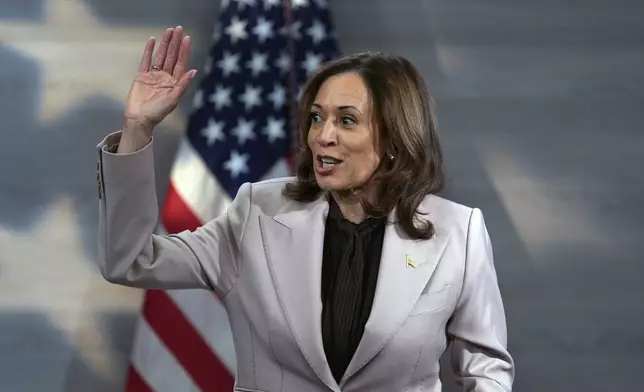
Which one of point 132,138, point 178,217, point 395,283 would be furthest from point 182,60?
point 178,217

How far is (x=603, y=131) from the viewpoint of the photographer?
7.77 ft

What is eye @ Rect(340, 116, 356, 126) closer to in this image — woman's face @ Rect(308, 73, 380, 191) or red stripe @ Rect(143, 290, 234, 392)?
woman's face @ Rect(308, 73, 380, 191)

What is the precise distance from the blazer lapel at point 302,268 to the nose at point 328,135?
0.45ft

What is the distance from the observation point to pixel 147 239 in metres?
1.34

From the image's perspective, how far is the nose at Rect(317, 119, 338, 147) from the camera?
143cm

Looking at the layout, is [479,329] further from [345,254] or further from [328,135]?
[328,135]

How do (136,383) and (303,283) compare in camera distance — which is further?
(136,383)

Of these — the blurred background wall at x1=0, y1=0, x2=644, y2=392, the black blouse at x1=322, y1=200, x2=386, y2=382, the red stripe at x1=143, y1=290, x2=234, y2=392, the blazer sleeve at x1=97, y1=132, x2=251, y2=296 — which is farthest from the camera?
the blurred background wall at x1=0, y1=0, x2=644, y2=392

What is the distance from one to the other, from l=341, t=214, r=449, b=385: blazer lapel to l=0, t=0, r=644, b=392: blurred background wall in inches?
35.2

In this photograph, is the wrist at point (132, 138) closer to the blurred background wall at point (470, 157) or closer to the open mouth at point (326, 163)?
the open mouth at point (326, 163)

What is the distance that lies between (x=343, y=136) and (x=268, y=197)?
0.64ft

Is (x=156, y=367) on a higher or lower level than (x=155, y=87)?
lower

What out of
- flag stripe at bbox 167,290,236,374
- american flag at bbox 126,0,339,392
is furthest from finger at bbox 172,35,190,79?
flag stripe at bbox 167,290,236,374

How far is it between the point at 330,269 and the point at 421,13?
1128 millimetres
